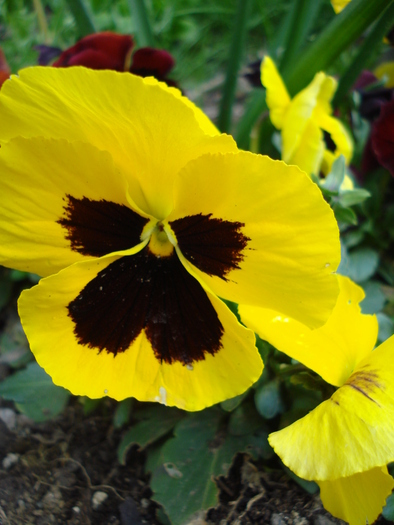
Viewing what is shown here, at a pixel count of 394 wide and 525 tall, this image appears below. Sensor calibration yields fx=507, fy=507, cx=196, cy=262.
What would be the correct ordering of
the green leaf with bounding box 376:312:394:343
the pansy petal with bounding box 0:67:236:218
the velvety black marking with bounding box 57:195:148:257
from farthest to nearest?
the green leaf with bounding box 376:312:394:343 < the velvety black marking with bounding box 57:195:148:257 < the pansy petal with bounding box 0:67:236:218

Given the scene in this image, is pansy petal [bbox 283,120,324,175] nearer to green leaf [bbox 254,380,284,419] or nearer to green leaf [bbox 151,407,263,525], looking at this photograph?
green leaf [bbox 254,380,284,419]

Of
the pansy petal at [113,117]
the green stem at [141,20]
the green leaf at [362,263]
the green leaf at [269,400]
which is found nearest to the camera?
the pansy petal at [113,117]

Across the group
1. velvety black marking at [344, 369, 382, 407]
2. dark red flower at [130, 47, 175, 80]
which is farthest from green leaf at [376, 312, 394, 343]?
dark red flower at [130, 47, 175, 80]

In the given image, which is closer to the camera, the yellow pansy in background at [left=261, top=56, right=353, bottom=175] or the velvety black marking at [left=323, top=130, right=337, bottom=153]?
the yellow pansy in background at [left=261, top=56, right=353, bottom=175]

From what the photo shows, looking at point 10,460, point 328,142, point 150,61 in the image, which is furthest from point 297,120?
point 10,460

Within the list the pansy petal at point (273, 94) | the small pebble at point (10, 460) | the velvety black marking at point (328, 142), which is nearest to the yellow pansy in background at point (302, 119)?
the pansy petal at point (273, 94)

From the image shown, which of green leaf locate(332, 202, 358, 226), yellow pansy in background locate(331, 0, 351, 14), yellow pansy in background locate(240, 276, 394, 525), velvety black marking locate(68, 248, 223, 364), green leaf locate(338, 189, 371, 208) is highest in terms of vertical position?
yellow pansy in background locate(331, 0, 351, 14)

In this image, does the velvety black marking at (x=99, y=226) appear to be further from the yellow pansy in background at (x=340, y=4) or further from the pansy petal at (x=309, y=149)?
the yellow pansy in background at (x=340, y=4)

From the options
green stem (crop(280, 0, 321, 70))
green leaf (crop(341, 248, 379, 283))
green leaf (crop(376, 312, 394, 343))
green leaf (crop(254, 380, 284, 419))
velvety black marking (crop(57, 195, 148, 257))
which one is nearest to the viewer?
velvety black marking (crop(57, 195, 148, 257))
